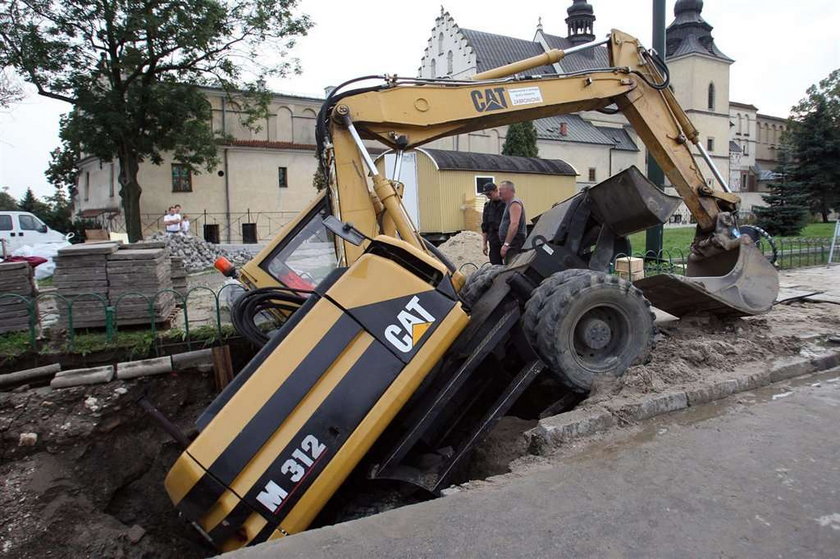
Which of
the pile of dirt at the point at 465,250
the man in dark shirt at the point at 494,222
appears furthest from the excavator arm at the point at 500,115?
the pile of dirt at the point at 465,250

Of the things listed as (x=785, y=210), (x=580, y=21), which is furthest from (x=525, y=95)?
(x=580, y=21)

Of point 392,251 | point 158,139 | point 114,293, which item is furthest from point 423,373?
point 158,139

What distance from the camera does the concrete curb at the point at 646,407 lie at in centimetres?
389

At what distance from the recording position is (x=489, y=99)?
5633 millimetres

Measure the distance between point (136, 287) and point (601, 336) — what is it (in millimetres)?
4886

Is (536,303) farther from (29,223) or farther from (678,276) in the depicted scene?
(29,223)

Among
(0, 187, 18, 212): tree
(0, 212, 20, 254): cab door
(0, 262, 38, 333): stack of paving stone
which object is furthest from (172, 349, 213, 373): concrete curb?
(0, 187, 18, 212): tree

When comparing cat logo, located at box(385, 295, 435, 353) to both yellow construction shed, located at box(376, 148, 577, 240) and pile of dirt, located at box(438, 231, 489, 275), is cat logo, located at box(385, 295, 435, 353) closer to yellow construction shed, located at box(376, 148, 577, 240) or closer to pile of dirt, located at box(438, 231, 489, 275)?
pile of dirt, located at box(438, 231, 489, 275)

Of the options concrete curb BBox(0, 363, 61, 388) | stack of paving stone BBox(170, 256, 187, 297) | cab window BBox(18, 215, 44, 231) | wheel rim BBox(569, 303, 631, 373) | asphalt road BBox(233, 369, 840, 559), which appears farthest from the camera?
cab window BBox(18, 215, 44, 231)

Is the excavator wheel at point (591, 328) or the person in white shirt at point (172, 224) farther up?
the person in white shirt at point (172, 224)

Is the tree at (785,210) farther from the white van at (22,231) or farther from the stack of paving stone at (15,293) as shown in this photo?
the white van at (22,231)

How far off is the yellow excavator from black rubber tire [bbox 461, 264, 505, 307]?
0.04 metres

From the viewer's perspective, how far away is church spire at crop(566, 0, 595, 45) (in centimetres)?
5209

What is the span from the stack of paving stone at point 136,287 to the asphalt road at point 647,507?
4.27 metres
